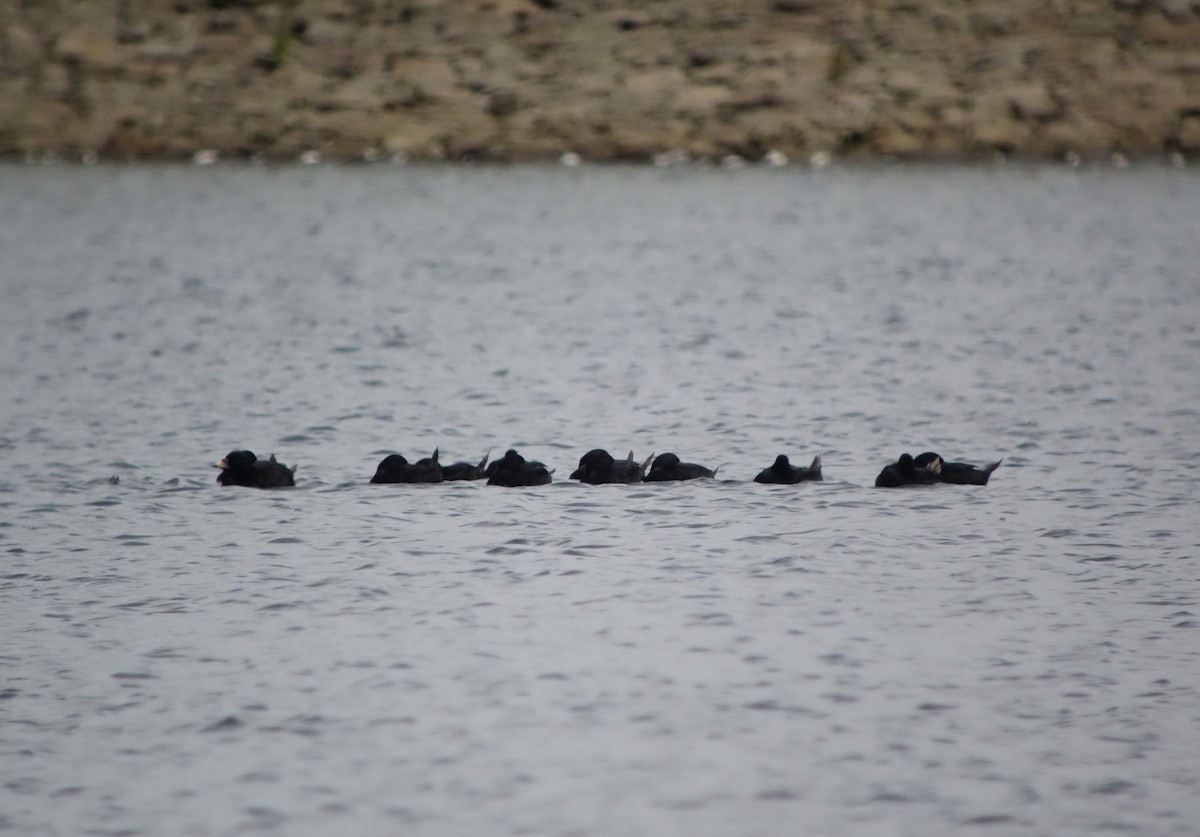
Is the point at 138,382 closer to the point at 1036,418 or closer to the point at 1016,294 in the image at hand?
the point at 1036,418

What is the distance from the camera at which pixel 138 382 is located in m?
16.5

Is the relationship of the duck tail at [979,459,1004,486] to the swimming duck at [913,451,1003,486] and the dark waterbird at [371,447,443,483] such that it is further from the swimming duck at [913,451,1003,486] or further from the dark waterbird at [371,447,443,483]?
the dark waterbird at [371,447,443,483]

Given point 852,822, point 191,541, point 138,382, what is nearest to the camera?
point 852,822

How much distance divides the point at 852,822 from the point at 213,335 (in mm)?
14460

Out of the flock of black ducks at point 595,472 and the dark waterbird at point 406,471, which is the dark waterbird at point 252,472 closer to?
the flock of black ducks at point 595,472

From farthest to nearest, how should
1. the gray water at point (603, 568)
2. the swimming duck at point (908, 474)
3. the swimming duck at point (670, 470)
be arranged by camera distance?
the swimming duck at point (670, 470) → the swimming duck at point (908, 474) → the gray water at point (603, 568)

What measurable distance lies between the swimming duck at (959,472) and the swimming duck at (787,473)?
73 centimetres

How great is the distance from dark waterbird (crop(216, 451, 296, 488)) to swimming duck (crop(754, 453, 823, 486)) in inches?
140

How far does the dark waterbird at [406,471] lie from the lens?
12.0m

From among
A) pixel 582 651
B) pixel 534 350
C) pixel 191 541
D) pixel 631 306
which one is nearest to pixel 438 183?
pixel 631 306

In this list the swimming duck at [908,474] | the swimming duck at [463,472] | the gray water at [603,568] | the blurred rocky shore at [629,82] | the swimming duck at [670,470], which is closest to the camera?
the gray water at [603,568]

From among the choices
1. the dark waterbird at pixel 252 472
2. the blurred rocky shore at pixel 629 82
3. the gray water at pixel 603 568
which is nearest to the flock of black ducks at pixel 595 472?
the dark waterbird at pixel 252 472

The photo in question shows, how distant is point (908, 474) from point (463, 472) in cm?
332

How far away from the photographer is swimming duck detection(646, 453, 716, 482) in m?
12.0
